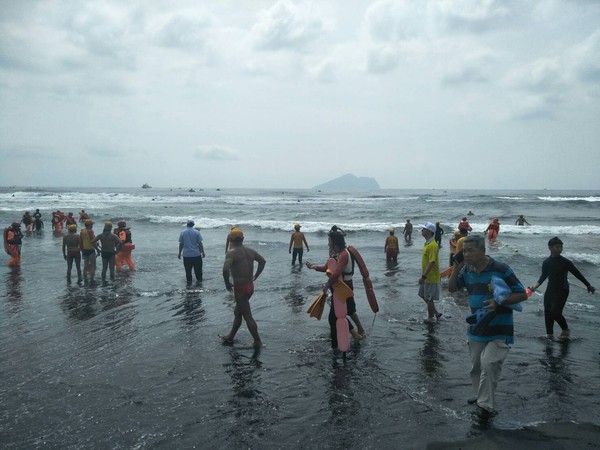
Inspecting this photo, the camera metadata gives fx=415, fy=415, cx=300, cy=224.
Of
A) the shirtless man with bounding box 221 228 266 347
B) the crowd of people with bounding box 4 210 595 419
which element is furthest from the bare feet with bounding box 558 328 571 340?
the shirtless man with bounding box 221 228 266 347

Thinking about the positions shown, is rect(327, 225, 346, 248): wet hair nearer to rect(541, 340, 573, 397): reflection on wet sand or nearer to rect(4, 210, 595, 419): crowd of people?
rect(4, 210, 595, 419): crowd of people

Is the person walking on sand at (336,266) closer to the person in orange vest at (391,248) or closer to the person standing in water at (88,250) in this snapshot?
the person standing in water at (88,250)

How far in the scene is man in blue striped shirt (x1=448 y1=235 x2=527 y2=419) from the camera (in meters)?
4.14

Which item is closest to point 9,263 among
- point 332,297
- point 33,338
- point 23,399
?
point 33,338

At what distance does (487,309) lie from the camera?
4215 mm

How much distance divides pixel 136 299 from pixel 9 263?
788 cm

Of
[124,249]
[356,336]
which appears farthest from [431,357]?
[124,249]

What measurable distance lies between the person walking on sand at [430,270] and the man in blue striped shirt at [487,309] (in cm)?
311

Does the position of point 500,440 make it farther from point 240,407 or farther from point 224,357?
point 224,357

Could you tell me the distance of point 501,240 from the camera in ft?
76.4

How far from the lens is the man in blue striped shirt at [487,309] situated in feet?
13.6

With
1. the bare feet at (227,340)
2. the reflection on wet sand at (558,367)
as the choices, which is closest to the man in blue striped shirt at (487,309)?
the reflection on wet sand at (558,367)

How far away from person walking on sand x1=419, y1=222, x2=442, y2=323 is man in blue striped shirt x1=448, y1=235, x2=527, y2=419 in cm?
311

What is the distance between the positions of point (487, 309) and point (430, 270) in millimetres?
3688
